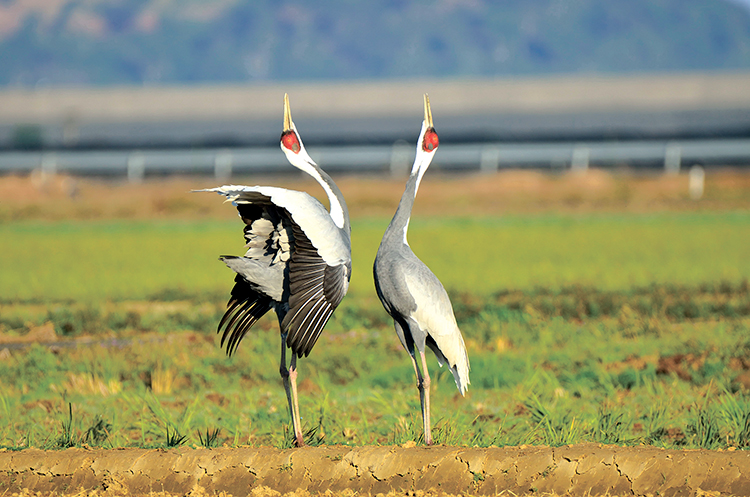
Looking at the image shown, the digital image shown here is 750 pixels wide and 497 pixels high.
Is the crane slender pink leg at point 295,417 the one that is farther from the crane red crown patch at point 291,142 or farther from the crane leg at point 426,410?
the crane red crown patch at point 291,142

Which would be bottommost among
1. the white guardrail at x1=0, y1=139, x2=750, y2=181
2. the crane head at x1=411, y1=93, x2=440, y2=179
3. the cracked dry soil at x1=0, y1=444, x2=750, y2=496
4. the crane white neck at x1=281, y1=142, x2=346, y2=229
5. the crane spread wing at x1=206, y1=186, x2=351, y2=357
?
the cracked dry soil at x1=0, y1=444, x2=750, y2=496

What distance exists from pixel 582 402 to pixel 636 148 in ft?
99.8

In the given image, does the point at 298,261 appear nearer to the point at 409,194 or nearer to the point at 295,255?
the point at 295,255

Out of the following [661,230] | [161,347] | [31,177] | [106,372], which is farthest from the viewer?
[31,177]

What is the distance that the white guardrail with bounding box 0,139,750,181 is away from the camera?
34625 millimetres

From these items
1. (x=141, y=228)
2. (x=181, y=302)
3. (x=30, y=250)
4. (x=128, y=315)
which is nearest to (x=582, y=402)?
(x=128, y=315)

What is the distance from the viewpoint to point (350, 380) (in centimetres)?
741

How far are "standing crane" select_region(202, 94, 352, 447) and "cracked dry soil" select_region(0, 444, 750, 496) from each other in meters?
0.48

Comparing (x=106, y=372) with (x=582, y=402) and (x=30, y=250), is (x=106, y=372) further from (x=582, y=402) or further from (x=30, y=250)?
(x=30, y=250)

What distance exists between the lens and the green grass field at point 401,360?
17.7 ft

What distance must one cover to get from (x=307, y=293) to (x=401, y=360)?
331cm

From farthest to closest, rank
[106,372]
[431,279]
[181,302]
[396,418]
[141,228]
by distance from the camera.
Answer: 1. [141,228]
2. [181,302]
3. [106,372]
4. [396,418]
5. [431,279]

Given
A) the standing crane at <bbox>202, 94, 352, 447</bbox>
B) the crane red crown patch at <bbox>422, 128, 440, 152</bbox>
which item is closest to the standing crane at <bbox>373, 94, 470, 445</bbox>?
the crane red crown patch at <bbox>422, 128, 440, 152</bbox>

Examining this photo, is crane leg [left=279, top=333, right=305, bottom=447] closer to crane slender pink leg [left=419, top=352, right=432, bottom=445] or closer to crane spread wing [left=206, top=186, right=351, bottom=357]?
crane spread wing [left=206, top=186, right=351, bottom=357]
